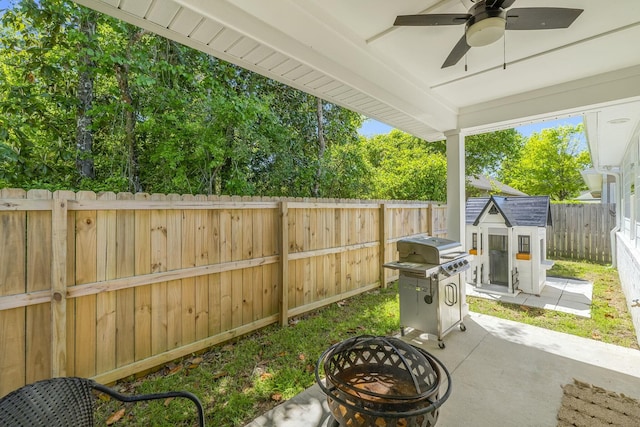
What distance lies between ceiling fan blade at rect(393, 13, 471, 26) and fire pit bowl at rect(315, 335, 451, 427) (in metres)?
2.20

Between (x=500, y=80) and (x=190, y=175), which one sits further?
(x=190, y=175)

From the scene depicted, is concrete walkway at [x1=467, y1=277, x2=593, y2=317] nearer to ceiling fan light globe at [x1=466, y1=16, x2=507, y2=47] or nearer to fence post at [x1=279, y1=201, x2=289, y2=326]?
fence post at [x1=279, y1=201, x2=289, y2=326]

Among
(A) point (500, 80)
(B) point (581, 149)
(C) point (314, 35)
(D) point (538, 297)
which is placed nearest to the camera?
(C) point (314, 35)

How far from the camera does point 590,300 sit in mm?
4719

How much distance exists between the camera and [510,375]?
2.75m

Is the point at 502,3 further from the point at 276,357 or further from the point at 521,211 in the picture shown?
the point at 521,211

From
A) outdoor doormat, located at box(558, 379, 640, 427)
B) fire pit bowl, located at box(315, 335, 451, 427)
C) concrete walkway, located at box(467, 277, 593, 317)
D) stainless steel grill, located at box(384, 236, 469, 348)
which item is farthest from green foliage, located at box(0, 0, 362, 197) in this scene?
outdoor doormat, located at box(558, 379, 640, 427)

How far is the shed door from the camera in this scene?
5.25 m

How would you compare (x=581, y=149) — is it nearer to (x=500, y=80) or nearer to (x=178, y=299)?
(x=500, y=80)

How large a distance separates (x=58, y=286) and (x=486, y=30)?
11.9 ft

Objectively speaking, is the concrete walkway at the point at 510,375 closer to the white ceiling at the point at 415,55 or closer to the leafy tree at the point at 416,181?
the white ceiling at the point at 415,55

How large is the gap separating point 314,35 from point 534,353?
3.88 m

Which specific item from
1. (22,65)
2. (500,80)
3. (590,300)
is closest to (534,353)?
(590,300)

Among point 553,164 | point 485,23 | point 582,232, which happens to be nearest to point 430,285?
point 485,23
